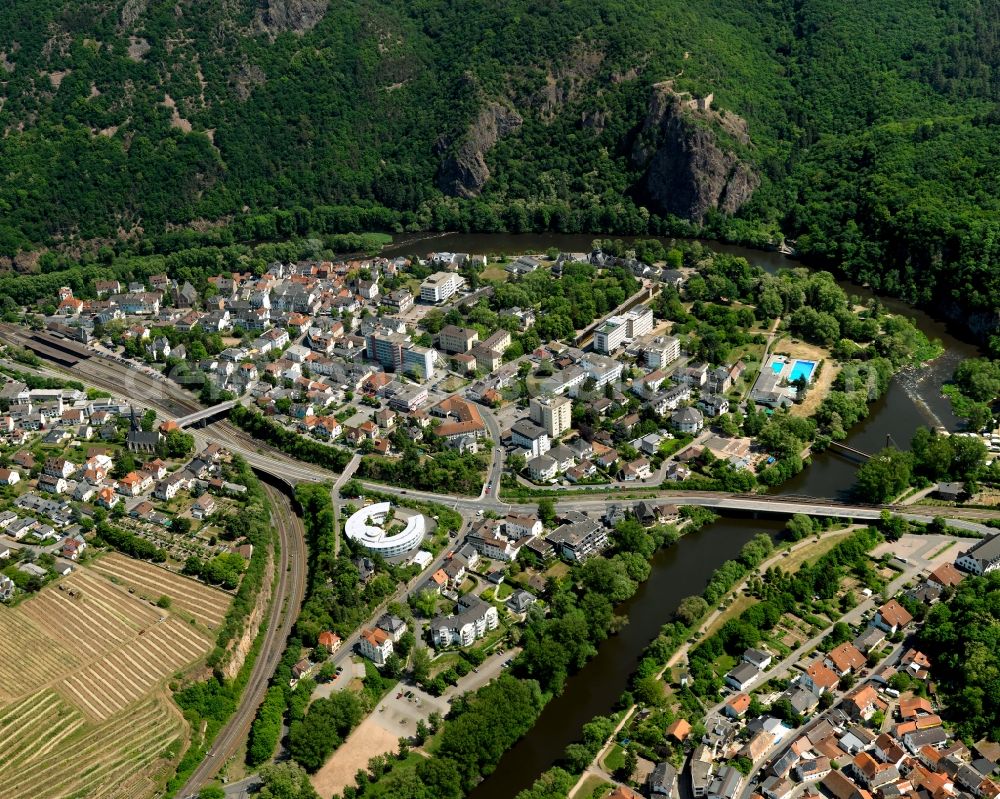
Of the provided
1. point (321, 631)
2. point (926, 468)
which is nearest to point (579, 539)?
point (321, 631)

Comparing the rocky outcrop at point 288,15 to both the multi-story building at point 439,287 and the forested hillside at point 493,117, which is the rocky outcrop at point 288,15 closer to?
the forested hillside at point 493,117

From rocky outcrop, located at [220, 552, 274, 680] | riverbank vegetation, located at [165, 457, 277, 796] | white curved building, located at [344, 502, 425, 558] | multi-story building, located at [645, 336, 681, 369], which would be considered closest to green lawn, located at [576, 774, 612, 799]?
riverbank vegetation, located at [165, 457, 277, 796]

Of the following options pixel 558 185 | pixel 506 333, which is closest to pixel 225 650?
pixel 506 333

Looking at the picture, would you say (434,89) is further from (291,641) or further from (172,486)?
(291,641)

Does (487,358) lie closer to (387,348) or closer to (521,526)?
(387,348)

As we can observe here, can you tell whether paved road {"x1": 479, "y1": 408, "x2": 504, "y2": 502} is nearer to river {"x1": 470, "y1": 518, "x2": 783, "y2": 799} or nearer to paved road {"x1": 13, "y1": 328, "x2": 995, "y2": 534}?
paved road {"x1": 13, "y1": 328, "x2": 995, "y2": 534}

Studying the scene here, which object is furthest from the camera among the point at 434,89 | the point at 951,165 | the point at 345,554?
the point at 434,89

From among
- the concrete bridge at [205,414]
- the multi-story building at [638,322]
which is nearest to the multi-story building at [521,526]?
the concrete bridge at [205,414]
